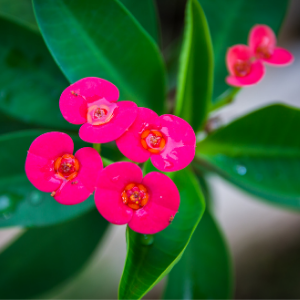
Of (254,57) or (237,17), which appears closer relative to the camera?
(254,57)

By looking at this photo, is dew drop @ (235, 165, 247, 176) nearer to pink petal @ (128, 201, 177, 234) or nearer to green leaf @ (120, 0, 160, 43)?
pink petal @ (128, 201, 177, 234)

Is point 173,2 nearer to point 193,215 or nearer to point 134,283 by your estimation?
point 193,215

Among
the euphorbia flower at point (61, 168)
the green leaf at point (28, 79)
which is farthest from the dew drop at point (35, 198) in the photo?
the euphorbia flower at point (61, 168)

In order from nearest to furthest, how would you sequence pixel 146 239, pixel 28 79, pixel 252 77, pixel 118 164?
pixel 118 164 < pixel 146 239 < pixel 252 77 < pixel 28 79

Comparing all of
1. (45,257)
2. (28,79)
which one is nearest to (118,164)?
(28,79)

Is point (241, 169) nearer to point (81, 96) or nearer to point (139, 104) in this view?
point (139, 104)

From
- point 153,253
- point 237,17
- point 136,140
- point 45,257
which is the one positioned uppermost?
point 237,17

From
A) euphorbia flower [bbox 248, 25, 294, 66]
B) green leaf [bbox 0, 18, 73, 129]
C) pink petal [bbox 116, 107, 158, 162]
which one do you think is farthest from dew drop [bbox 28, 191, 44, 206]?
euphorbia flower [bbox 248, 25, 294, 66]

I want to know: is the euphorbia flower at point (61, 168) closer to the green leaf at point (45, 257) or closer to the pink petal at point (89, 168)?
the pink petal at point (89, 168)

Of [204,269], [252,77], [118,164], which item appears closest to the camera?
[118,164]
